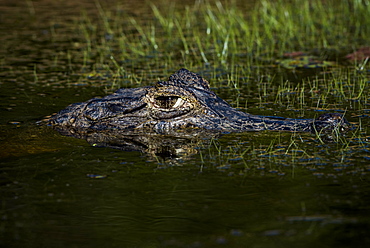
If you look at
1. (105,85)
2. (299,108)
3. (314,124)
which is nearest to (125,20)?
(105,85)

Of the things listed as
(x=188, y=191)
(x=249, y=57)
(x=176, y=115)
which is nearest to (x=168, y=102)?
(x=176, y=115)

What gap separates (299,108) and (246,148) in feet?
6.22

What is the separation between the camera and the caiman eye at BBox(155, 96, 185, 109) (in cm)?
593

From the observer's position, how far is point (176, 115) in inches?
235

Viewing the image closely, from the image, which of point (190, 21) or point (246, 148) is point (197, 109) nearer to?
point (246, 148)

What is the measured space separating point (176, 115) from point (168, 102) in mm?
157

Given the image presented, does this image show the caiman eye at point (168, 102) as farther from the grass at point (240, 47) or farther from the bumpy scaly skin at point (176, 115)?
the grass at point (240, 47)

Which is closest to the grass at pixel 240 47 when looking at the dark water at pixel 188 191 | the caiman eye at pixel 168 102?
the dark water at pixel 188 191

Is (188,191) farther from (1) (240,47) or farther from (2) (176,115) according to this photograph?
(1) (240,47)

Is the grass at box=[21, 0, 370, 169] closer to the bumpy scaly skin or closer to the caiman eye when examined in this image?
the bumpy scaly skin

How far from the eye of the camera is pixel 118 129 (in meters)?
6.16

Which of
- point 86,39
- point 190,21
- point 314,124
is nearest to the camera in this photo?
point 314,124

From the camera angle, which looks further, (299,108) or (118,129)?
(299,108)

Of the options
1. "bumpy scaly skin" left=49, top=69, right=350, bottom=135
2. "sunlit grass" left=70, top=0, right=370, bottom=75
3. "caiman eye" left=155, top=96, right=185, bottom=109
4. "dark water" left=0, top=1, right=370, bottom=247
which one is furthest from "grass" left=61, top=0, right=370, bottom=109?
"caiman eye" left=155, top=96, right=185, bottom=109
